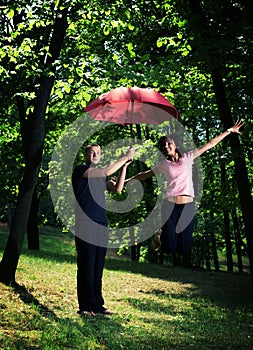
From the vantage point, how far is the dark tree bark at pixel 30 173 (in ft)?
43.8

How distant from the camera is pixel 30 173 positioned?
13.5m

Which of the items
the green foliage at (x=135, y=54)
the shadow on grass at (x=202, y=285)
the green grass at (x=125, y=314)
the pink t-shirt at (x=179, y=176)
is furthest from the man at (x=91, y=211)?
the shadow on grass at (x=202, y=285)

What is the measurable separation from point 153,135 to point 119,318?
20.8 metres

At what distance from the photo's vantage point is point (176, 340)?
398 inches

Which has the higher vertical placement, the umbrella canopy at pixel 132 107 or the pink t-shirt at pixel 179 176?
the umbrella canopy at pixel 132 107

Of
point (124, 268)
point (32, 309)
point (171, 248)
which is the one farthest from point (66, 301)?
point (124, 268)

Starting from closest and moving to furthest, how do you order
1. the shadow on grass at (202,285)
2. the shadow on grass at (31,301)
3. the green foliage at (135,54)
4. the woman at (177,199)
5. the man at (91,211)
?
the woman at (177,199), the man at (91,211), the green foliage at (135,54), the shadow on grass at (31,301), the shadow on grass at (202,285)

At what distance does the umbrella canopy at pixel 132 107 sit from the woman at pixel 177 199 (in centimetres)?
71

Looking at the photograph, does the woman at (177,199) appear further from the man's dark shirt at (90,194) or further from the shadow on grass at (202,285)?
the shadow on grass at (202,285)

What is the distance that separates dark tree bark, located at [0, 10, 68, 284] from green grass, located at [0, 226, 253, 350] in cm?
68

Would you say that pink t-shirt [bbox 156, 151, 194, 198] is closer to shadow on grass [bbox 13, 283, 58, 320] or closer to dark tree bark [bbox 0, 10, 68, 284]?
shadow on grass [bbox 13, 283, 58, 320]

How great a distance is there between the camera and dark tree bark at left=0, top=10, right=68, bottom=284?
43.8 feet

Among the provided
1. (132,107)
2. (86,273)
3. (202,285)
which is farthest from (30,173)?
(202,285)

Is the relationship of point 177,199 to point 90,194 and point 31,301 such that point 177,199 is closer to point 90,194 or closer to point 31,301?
point 90,194
